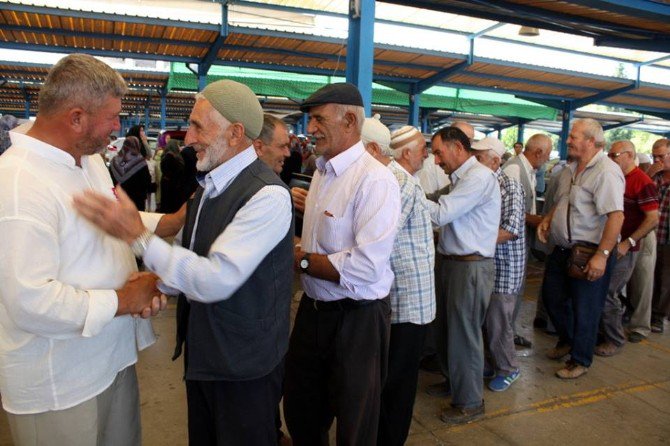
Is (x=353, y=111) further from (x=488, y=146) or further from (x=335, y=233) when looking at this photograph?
(x=488, y=146)

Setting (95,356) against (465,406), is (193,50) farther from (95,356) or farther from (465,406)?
(95,356)

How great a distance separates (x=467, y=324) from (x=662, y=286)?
11.8 ft

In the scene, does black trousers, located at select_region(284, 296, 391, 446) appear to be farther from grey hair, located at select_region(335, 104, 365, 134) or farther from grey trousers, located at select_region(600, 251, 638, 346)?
grey trousers, located at select_region(600, 251, 638, 346)

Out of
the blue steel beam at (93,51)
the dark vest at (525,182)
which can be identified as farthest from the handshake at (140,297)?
the blue steel beam at (93,51)

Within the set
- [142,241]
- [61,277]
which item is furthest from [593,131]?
[61,277]

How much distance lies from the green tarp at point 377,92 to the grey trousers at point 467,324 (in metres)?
9.81

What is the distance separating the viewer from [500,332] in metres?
3.96

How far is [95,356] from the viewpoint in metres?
1.65

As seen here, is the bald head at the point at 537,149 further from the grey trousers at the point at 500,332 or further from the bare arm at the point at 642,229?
the grey trousers at the point at 500,332

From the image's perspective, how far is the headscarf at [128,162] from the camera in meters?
5.98

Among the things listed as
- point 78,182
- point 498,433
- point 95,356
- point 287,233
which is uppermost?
point 78,182

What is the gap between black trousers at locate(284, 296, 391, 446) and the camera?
2.24 m

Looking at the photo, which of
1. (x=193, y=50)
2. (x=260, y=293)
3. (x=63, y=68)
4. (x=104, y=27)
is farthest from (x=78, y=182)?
(x=193, y=50)

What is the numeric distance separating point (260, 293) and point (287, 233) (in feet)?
0.73
